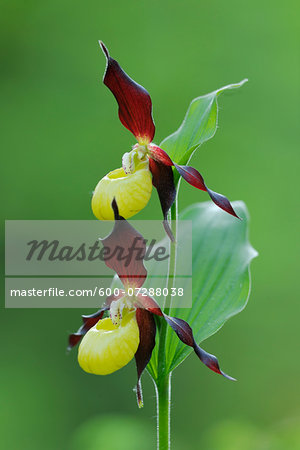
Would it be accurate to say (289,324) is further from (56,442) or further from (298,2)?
(298,2)

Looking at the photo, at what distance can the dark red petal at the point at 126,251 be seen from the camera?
3.26 ft

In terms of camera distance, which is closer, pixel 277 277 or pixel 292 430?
pixel 292 430

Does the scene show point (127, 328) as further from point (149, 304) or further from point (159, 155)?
point (159, 155)

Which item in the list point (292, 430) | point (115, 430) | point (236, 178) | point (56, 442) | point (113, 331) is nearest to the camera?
point (113, 331)

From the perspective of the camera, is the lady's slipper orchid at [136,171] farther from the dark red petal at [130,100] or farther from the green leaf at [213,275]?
the green leaf at [213,275]

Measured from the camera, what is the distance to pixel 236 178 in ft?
13.4

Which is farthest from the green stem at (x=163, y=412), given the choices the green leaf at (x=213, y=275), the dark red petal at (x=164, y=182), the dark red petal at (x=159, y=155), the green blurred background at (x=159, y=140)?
the green blurred background at (x=159, y=140)

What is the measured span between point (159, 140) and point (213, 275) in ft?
8.61

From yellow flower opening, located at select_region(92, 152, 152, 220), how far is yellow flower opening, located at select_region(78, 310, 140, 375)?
27 cm

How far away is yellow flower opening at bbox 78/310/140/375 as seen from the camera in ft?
3.48

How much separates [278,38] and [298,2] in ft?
1.24

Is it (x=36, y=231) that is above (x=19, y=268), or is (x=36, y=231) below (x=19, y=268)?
above

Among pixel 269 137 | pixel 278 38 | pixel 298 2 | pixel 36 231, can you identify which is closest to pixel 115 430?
pixel 36 231

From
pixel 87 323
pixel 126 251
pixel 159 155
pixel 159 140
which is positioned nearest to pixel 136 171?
pixel 159 155
